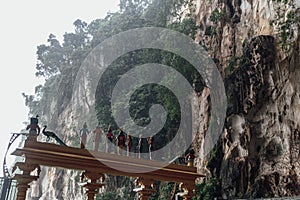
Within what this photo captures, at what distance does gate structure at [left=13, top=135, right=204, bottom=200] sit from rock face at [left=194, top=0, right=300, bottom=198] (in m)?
4.35

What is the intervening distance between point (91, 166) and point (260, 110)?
6.47 metres

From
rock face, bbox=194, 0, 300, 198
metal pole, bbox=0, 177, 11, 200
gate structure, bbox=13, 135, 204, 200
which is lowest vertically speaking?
metal pole, bbox=0, 177, 11, 200

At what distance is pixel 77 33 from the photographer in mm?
22953

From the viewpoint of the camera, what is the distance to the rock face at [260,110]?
7855 millimetres

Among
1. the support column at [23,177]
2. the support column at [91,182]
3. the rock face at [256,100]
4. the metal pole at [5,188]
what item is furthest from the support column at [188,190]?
the rock face at [256,100]

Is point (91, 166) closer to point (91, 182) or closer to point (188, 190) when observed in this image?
point (91, 182)

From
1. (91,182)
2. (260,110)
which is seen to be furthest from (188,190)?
(260,110)

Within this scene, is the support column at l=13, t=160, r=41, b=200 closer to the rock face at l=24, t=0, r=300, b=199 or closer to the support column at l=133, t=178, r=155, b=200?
the support column at l=133, t=178, r=155, b=200

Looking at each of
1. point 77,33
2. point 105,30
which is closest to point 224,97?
point 105,30

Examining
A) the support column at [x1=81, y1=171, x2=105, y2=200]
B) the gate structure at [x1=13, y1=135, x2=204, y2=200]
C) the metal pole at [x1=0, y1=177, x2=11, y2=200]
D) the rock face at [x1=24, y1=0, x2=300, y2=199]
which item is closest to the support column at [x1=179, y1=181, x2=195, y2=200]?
the gate structure at [x1=13, y1=135, x2=204, y2=200]

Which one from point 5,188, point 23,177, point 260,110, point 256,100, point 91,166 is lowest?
point 5,188

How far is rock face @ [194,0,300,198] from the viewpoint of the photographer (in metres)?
7.86

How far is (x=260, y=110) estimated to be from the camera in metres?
8.93

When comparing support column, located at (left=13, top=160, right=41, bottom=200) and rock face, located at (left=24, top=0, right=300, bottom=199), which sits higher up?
rock face, located at (left=24, top=0, right=300, bottom=199)
